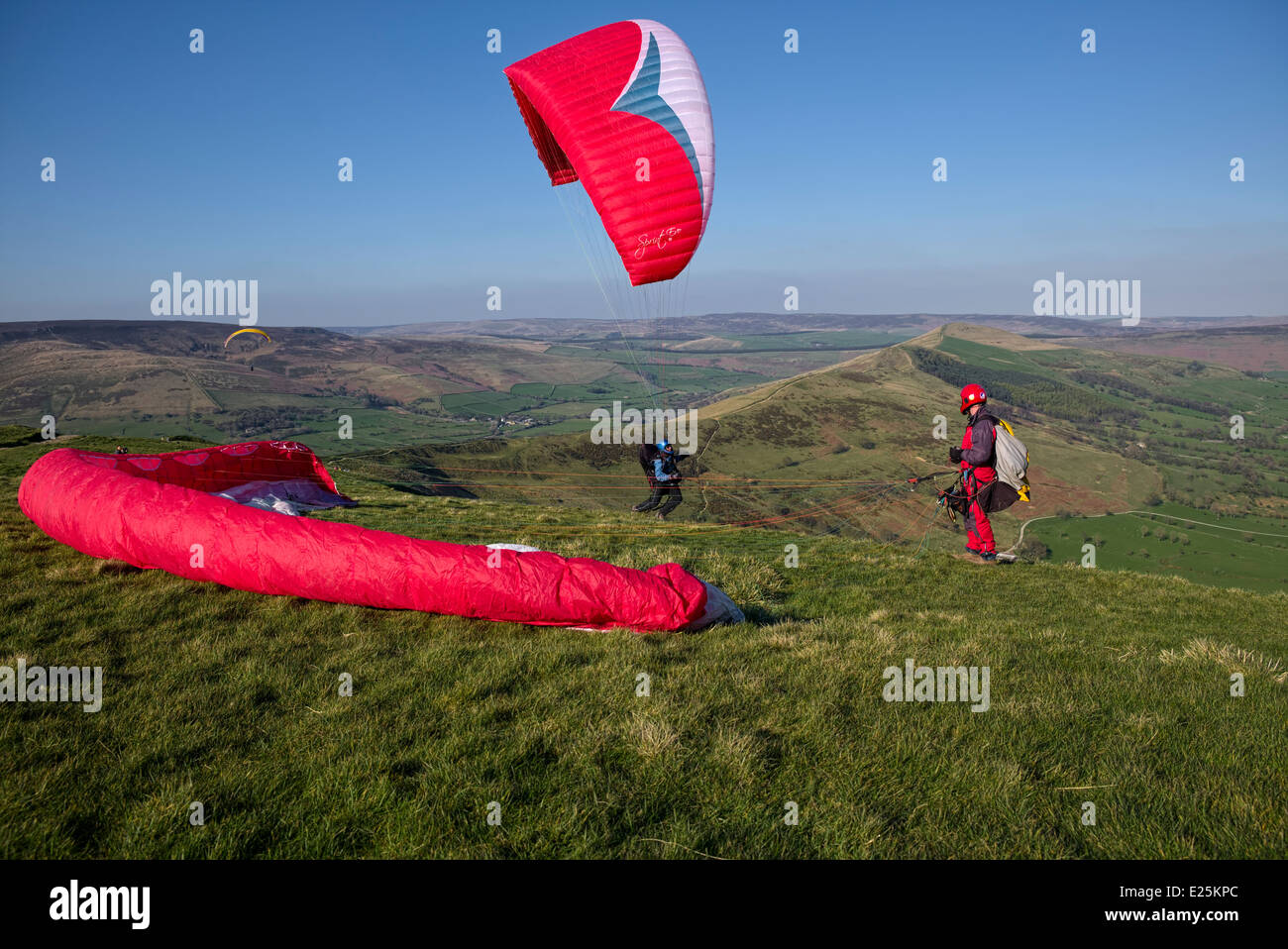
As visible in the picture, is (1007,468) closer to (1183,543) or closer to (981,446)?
(981,446)

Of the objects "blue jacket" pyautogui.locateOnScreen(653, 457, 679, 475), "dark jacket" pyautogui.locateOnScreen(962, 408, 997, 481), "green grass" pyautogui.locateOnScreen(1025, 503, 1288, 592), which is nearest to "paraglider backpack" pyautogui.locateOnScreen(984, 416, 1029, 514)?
"dark jacket" pyautogui.locateOnScreen(962, 408, 997, 481)

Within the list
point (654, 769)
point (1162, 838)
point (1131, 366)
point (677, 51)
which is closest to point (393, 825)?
point (654, 769)

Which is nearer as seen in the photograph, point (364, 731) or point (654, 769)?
point (654, 769)

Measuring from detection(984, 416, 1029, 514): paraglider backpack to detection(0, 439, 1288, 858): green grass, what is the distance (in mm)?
4314

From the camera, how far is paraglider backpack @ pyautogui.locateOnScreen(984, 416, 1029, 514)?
10945mm

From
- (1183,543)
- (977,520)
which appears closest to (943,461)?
(1183,543)

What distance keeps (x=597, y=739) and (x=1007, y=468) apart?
9.74 m

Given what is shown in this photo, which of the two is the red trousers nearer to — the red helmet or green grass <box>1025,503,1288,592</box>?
the red helmet

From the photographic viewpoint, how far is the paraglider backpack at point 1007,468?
1095 centimetres

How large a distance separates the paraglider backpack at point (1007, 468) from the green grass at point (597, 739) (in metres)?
4.31
